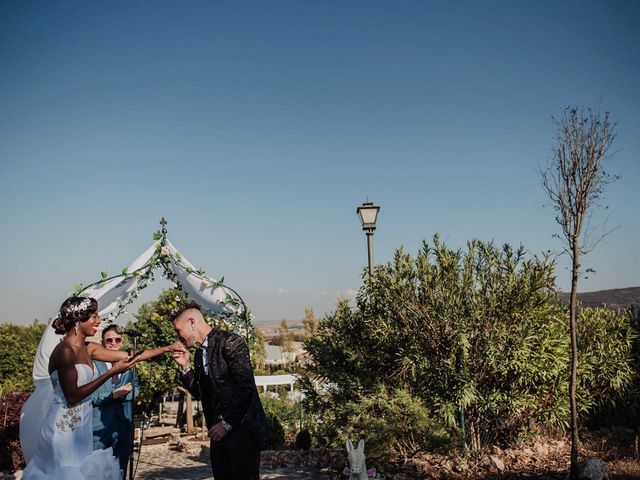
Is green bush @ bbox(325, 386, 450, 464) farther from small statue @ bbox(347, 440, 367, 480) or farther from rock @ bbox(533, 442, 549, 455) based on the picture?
rock @ bbox(533, 442, 549, 455)

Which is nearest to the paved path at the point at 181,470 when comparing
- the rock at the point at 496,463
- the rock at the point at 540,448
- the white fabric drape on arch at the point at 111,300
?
the rock at the point at 496,463

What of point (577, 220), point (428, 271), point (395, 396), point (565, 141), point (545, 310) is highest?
point (565, 141)

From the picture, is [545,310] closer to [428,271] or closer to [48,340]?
[428,271]

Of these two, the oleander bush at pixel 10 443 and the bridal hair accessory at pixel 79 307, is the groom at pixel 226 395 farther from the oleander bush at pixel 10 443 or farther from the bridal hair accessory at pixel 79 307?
the oleander bush at pixel 10 443

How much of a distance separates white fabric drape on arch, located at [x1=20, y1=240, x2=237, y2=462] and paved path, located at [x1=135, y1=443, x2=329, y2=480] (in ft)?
10.1

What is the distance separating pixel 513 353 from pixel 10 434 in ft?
29.1

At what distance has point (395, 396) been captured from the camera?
7.69 metres

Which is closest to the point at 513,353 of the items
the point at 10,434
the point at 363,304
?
the point at 363,304

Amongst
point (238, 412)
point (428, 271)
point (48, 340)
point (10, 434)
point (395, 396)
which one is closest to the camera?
point (238, 412)

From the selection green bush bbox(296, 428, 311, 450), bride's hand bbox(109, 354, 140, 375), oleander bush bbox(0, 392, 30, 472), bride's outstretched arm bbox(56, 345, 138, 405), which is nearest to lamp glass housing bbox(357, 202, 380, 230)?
green bush bbox(296, 428, 311, 450)

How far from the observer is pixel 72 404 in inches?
157

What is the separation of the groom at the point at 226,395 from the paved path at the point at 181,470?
15.2 feet

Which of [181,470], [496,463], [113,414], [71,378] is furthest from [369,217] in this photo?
[181,470]

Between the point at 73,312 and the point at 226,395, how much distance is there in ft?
4.79
